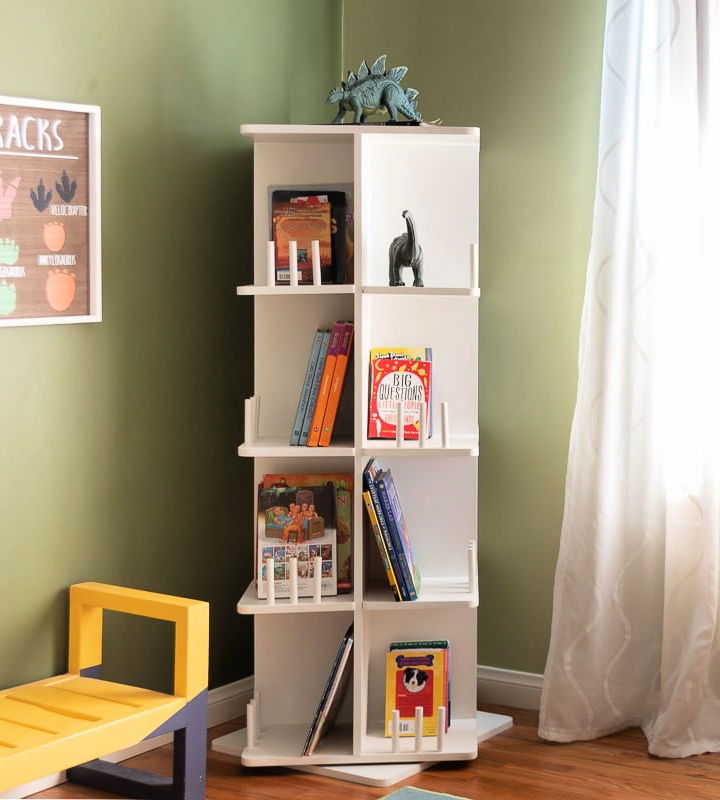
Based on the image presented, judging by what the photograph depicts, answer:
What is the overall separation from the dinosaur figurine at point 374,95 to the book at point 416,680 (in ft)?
4.12

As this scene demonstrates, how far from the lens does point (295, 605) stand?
8.60ft

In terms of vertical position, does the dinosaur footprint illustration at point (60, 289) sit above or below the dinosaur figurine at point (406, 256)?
below

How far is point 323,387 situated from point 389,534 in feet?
1.20

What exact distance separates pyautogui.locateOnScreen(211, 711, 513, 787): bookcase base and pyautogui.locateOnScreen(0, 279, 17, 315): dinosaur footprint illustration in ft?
3.77

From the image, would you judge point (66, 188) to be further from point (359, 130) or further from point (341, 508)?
point (341, 508)

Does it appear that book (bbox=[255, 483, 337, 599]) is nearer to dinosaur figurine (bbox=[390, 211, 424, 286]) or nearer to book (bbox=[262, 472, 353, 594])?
book (bbox=[262, 472, 353, 594])

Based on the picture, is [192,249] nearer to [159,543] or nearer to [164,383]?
[164,383]

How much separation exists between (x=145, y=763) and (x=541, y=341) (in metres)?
1.44

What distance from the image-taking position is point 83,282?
258cm

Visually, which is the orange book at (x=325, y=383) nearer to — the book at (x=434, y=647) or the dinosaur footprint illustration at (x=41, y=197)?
the book at (x=434, y=647)

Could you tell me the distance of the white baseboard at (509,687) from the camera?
310cm

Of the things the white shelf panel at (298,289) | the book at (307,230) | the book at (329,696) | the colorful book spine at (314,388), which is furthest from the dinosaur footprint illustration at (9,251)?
the book at (329,696)

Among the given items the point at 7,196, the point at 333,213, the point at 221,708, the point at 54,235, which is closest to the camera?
the point at 7,196

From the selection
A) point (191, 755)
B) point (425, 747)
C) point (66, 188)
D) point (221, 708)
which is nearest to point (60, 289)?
point (66, 188)
